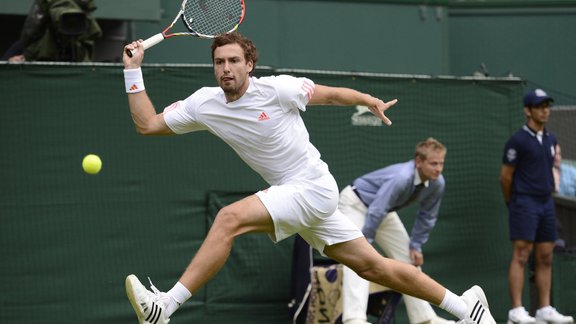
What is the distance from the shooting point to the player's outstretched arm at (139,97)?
634 centimetres

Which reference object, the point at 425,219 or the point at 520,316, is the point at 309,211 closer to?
the point at 425,219

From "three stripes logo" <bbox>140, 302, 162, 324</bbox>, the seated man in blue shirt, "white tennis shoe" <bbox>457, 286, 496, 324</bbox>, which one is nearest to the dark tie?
the seated man in blue shirt

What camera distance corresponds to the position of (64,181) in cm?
927

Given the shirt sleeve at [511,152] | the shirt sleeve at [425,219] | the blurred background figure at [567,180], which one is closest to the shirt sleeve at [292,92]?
the shirt sleeve at [425,219]

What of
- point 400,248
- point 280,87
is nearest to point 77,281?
point 400,248

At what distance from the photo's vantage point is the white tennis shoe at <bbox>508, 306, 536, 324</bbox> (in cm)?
980

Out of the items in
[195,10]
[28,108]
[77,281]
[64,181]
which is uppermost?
[195,10]

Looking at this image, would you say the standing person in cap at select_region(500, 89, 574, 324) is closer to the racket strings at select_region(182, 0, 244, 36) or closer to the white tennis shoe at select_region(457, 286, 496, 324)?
the white tennis shoe at select_region(457, 286, 496, 324)

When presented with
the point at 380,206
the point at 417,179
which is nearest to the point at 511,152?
the point at 417,179

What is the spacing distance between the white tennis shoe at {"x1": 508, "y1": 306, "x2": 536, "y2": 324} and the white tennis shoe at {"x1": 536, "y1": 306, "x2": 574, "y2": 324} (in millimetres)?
118

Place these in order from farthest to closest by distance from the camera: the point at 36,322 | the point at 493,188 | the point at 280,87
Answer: the point at 493,188 → the point at 36,322 → the point at 280,87

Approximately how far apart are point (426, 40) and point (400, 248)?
3570 mm

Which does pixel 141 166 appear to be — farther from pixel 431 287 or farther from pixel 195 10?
pixel 431 287

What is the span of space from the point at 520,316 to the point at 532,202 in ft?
3.44
